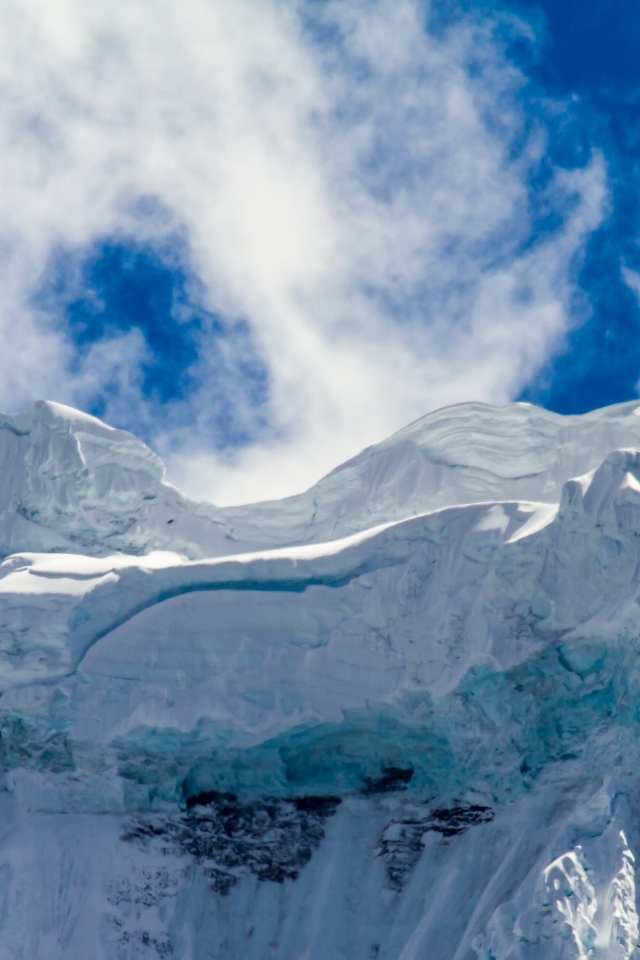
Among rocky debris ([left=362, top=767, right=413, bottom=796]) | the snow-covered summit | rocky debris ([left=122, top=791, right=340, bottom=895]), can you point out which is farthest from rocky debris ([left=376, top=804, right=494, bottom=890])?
the snow-covered summit

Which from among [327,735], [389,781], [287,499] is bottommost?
[389,781]

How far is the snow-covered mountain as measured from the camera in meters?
17.7

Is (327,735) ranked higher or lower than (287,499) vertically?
lower

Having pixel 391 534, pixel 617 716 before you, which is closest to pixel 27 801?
pixel 391 534

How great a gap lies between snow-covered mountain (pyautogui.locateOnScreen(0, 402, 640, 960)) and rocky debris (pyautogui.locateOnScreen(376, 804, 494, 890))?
3cm

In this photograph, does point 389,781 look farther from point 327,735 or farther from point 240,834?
point 240,834

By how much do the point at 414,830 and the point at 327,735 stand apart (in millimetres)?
1665

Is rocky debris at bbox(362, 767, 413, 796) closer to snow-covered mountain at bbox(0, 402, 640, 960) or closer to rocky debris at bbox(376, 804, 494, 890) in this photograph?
snow-covered mountain at bbox(0, 402, 640, 960)

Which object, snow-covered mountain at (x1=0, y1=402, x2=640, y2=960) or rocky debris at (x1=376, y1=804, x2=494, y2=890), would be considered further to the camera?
rocky debris at (x1=376, y1=804, x2=494, y2=890)

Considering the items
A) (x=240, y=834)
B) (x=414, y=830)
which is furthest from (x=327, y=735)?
(x=240, y=834)

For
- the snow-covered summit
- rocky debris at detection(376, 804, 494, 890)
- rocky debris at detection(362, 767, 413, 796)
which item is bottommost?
rocky debris at detection(376, 804, 494, 890)

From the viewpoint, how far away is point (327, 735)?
1912cm

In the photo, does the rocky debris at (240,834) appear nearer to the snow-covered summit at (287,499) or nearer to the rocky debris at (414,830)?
the rocky debris at (414,830)

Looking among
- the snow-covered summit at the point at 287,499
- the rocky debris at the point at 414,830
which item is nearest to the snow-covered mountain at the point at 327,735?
the rocky debris at the point at 414,830
